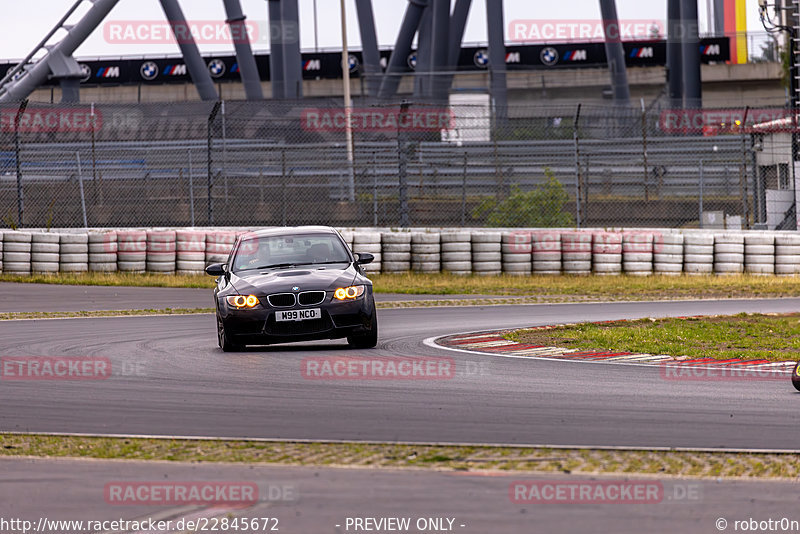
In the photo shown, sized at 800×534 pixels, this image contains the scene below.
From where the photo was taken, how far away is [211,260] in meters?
21.0

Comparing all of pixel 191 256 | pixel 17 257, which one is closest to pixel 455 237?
pixel 191 256

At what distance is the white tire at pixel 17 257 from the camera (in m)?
21.5

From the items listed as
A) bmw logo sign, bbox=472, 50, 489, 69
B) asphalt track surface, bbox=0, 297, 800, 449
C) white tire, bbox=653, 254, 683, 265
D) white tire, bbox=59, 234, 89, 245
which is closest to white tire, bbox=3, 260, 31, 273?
white tire, bbox=59, 234, 89, 245

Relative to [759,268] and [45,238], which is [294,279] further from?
[759,268]

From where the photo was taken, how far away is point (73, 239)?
21.7m

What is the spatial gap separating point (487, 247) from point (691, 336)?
8.95 m


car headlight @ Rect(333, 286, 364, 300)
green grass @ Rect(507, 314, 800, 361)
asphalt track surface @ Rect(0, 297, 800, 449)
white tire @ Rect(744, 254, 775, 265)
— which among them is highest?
car headlight @ Rect(333, 286, 364, 300)

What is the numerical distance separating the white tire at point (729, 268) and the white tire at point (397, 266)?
19.4 ft

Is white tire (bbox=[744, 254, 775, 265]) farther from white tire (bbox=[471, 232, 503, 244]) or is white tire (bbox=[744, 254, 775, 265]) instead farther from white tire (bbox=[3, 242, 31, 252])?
white tire (bbox=[3, 242, 31, 252])

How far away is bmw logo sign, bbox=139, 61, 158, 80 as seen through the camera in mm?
59031

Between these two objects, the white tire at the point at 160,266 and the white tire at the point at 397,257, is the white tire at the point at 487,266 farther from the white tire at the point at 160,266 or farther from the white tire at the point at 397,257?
the white tire at the point at 160,266

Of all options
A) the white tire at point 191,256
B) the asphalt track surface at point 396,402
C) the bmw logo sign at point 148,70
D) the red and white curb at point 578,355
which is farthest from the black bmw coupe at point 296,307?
the bmw logo sign at point 148,70

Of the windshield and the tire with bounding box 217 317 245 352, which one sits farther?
the windshield

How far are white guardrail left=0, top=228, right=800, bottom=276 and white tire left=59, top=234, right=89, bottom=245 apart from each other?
15 mm
